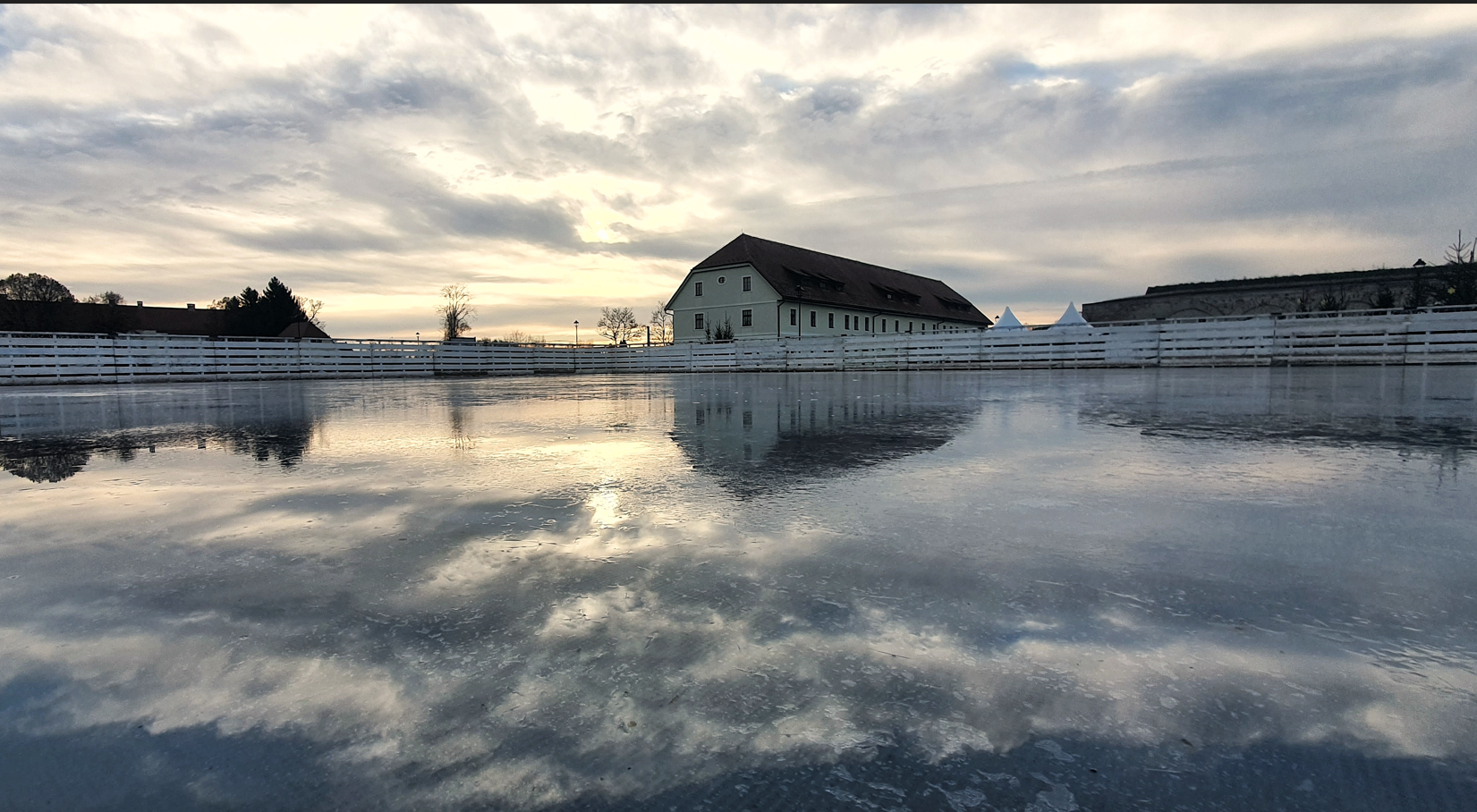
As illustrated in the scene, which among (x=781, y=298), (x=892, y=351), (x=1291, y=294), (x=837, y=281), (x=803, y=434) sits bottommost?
(x=803, y=434)

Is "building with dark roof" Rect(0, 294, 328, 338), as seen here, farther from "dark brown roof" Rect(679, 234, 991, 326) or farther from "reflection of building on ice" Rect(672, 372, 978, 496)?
"reflection of building on ice" Rect(672, 372, 978, 496)

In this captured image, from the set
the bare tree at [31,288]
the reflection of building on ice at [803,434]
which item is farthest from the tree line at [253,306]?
the reflection of building on ice at [803,434]

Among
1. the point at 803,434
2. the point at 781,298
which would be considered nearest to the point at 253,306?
the point at 781,298

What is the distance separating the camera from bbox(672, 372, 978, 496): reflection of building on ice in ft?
13.2

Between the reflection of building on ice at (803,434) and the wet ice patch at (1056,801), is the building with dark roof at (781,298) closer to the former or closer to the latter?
the reflection of building on ice at (803,434)

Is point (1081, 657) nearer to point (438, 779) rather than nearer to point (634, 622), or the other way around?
point (634, 622)

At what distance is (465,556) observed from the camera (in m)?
2.39

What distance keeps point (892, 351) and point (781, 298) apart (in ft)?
49.5

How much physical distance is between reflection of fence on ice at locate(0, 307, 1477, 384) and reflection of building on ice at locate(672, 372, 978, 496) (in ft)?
53.8


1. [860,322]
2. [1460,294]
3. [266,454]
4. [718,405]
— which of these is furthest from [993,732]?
[860,322]

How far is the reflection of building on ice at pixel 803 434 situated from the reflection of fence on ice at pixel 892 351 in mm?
16408

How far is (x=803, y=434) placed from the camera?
18.8 ft

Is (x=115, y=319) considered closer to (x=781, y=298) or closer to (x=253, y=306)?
(x=253, y=306)

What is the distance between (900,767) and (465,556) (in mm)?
1751
